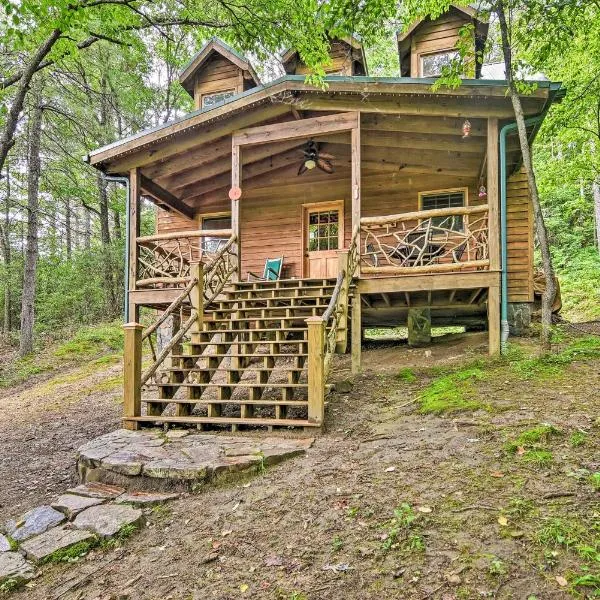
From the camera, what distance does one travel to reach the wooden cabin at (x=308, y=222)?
568cm

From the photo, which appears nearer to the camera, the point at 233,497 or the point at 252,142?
the point at 233,497

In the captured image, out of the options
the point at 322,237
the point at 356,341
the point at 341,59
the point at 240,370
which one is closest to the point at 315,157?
the point at 322,237

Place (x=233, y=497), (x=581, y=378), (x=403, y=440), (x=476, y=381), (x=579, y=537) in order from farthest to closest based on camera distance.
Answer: (x=476, y=381) < (x=581, y=378) < (x=403, y=440) < (x=233, y=497) < (x=579, y=537)

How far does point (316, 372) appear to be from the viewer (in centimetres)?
464

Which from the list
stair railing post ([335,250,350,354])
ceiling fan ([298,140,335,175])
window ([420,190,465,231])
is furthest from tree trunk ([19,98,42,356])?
window ([420,190,465,231])

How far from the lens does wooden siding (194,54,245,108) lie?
36.6 feet

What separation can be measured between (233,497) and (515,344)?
224 inches

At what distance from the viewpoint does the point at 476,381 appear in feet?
17.7

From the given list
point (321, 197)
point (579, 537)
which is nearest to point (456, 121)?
point (321, 197)

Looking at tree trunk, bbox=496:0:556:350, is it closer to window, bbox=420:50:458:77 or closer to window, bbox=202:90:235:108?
window, bbox=420:50:458:77

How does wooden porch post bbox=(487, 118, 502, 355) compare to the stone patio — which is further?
wooden porch post bbox=(487, 118, 502, 355)

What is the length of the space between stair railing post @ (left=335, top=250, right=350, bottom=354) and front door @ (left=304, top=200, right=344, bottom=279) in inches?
145

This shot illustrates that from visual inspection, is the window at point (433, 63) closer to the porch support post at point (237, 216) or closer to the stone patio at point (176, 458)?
the porch support post at point (237, 216)

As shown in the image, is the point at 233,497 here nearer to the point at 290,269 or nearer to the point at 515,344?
the point at 515,344
